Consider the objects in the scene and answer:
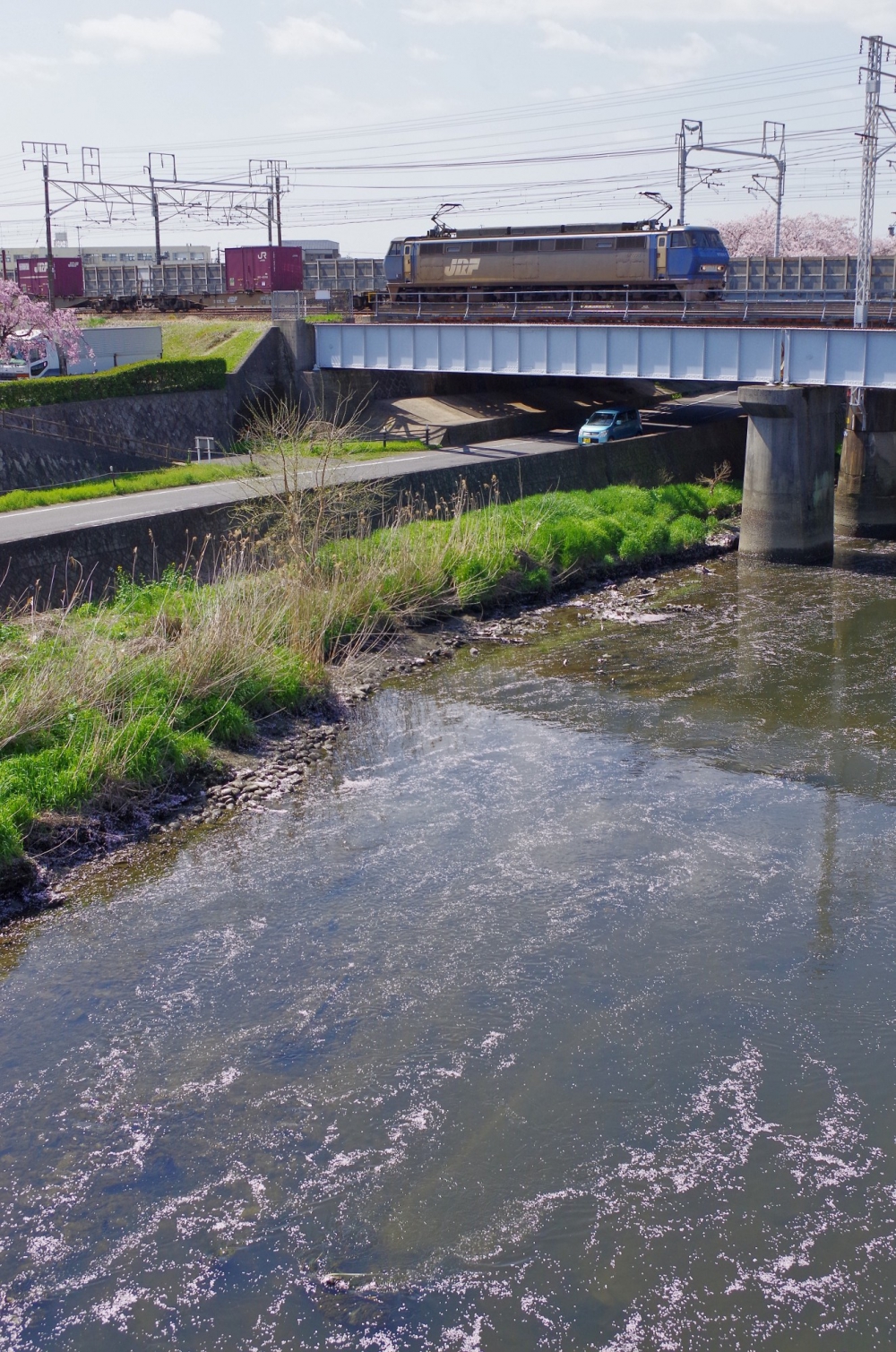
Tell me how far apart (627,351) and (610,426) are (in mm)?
4724

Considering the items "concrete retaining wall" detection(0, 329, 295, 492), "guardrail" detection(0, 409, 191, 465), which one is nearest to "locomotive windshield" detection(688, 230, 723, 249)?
"concrete retaining wall" detection(0, 329, 295, 492)

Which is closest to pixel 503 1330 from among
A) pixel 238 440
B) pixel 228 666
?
pixel 228 666

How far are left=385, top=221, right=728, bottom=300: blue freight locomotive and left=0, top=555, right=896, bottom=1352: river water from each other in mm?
25233

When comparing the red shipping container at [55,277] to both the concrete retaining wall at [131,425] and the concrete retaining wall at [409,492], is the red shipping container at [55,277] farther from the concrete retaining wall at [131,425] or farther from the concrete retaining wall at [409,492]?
the concrete retaining wall at [409,492]

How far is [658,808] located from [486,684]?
683 centimetres

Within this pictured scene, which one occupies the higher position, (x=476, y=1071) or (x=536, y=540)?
(x=536, y=540)

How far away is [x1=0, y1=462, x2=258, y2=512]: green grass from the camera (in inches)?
1200

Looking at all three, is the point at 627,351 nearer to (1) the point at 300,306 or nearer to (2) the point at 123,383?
(1) the point at 300,306

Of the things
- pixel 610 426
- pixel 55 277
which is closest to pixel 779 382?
pixel 610 426

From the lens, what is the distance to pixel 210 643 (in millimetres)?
18938

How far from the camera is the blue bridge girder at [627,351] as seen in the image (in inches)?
1239

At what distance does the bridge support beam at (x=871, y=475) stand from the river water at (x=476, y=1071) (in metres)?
21.5

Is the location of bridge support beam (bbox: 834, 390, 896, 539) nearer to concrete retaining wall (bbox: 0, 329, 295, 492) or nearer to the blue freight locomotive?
the blue freight locomotive

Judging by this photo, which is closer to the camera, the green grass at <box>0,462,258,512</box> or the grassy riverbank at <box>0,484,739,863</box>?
the grassy riverbank at <box>0,484,739,863</box>
